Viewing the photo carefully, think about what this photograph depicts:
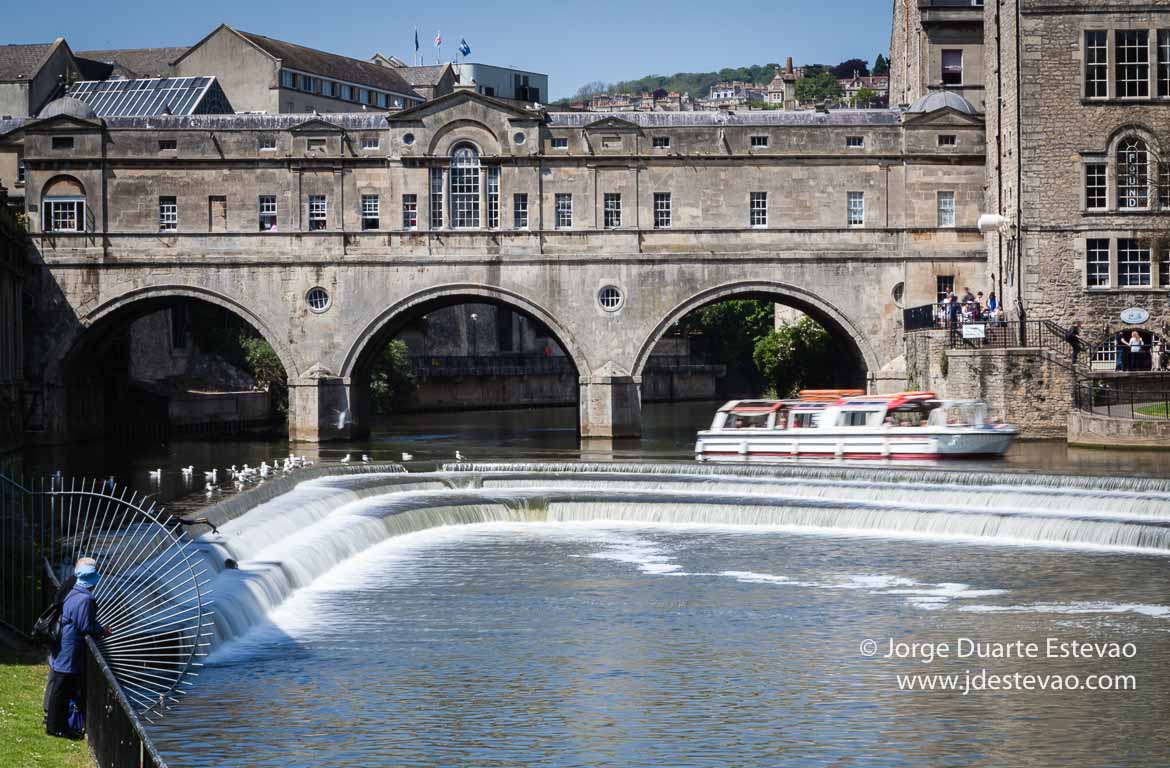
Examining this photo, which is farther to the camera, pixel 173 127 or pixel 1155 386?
pixel 173 127

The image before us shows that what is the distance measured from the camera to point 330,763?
630 inches

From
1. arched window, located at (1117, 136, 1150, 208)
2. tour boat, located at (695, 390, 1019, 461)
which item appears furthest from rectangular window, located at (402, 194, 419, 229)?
arched window, located at (1117, 136, 1150, 208)

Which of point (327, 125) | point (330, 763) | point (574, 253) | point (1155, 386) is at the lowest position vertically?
point (330, 763)

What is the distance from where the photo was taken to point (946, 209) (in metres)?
54.3

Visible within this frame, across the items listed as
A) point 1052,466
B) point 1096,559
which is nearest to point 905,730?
point 1096,559

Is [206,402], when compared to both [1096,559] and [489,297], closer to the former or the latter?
[489,297]

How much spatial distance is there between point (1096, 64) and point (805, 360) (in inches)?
842

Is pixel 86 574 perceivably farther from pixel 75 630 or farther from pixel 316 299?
pixel 316 299

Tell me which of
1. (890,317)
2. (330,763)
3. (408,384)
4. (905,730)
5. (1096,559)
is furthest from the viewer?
(408,384)

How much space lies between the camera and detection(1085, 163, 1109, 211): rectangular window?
49875 millimetres

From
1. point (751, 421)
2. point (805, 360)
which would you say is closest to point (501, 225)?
point (751, 421)

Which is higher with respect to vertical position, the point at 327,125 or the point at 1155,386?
the point at 327,125

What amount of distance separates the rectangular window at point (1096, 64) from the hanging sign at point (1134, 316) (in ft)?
21.0

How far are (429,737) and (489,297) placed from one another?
38.6 metres
